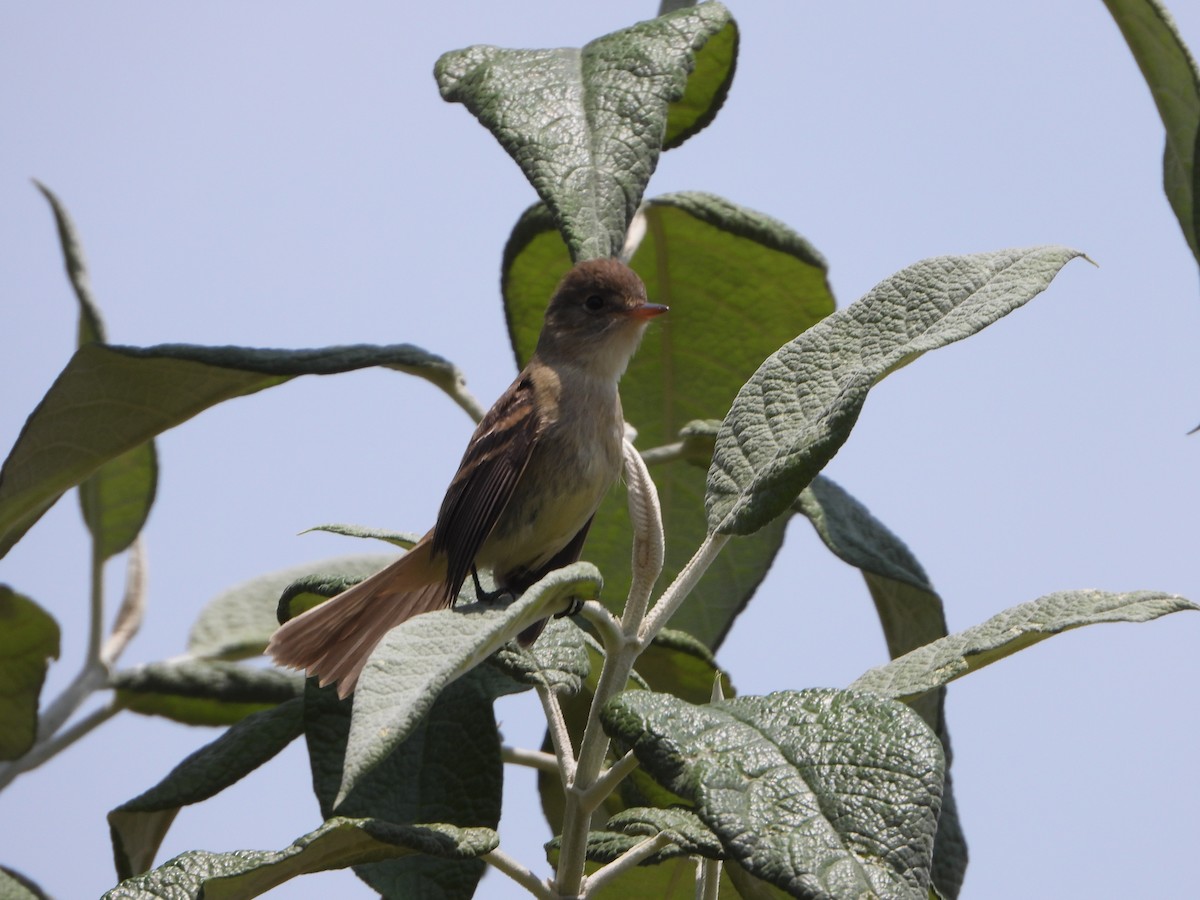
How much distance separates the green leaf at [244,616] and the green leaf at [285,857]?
1332 mm

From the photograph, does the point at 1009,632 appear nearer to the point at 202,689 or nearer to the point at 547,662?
the point at 547,662

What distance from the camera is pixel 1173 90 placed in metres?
1.87

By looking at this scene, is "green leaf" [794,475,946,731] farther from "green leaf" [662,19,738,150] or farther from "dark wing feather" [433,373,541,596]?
"green leaf" [662,19,738,150]

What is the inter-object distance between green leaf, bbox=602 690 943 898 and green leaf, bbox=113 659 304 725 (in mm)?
1458

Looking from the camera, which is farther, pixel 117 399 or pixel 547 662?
pixel 117 399

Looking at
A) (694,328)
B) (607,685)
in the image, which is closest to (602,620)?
(607,685)

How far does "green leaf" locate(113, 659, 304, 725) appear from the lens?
2621 mm

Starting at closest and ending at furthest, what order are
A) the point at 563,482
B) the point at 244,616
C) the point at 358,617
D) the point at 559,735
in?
→ the point at 559,735 → the point at 358,617 → the point at 563,482 → the point at 244,616

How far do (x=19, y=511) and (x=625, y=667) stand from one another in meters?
0.96

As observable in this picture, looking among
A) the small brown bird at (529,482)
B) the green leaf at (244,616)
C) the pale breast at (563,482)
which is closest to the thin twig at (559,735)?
the small brown bird at (529,482)

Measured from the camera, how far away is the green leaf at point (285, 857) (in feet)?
4.42

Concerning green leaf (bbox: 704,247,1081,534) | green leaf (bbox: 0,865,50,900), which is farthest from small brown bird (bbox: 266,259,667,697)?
green leaf (bbox: 704,247,1081,534)

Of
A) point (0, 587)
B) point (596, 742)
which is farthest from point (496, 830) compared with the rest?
point (0, 587)

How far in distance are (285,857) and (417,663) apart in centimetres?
33
